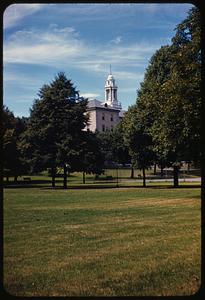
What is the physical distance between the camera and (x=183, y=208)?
55.2ft

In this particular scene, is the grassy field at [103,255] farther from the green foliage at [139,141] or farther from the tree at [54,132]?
the green foliage at [139,141]

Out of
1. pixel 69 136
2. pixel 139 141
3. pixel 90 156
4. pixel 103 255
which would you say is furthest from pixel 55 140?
pixel 103 255

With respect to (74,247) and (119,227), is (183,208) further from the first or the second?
(74,247)

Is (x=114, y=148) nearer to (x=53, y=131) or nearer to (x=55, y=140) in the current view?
(x=55, y=140)

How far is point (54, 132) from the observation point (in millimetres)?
34469

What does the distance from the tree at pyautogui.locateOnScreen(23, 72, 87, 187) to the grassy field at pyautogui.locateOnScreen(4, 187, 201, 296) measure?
18.9 metres

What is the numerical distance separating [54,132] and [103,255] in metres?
26.9

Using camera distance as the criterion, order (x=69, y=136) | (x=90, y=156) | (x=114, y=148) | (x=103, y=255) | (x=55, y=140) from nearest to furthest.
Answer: (x=103, y=255) → (x=69, y=136) → (x=55, y=140) → (x=90, y=156) → (x=114, y=148)

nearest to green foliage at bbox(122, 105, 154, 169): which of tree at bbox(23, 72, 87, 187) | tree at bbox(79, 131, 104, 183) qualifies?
tree at bbox(79, 131, 104, 183)

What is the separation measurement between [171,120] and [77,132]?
52.2 feet

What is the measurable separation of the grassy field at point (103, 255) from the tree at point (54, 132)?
18889 mm

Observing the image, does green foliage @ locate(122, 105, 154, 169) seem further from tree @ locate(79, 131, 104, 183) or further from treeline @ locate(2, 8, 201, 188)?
tree @ locate(79, 131, 104, 183)

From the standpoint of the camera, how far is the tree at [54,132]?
1332 inches

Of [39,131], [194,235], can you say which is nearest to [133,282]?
[194,235]
